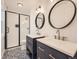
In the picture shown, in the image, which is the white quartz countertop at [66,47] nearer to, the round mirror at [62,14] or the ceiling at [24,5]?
the round mirror at [62,14]

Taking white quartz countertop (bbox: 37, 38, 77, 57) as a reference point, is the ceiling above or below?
above

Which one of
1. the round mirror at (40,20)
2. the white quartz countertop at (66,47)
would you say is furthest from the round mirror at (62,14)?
the round mirror at (40,20)

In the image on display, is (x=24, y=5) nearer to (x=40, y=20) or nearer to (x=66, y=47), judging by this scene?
(x=40, y=20)

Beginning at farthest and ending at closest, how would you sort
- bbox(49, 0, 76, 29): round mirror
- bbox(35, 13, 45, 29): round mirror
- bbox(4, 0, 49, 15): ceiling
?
bbox(4, 0, 49, 15): ceiling
bbox(35, 13, 45, 29): round mirror
bbox(49, 0, 76, 29): round mirror

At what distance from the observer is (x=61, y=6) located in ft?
7.68

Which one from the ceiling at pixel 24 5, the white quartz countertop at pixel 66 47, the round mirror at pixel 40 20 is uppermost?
the ceiling at pixel 24 5

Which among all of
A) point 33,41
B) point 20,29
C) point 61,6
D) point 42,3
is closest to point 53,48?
point 61,6

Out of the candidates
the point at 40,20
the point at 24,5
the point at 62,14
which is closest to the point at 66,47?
the point at 62,14

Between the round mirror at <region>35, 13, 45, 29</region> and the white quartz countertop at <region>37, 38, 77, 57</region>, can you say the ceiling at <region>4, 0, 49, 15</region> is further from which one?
the white quartz countertop at <region>37, 38, 77, 57</region>

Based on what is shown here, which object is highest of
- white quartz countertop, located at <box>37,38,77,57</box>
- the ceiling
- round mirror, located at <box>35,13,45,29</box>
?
the ceiling

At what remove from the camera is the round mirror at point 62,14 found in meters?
2.02

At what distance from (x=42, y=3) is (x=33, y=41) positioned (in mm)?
1447

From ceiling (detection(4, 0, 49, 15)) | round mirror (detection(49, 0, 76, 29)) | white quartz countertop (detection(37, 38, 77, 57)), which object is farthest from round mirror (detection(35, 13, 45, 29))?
white quartz countertop (detection(37, 38, 77, 57))

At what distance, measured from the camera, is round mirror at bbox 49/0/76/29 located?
2.02m
